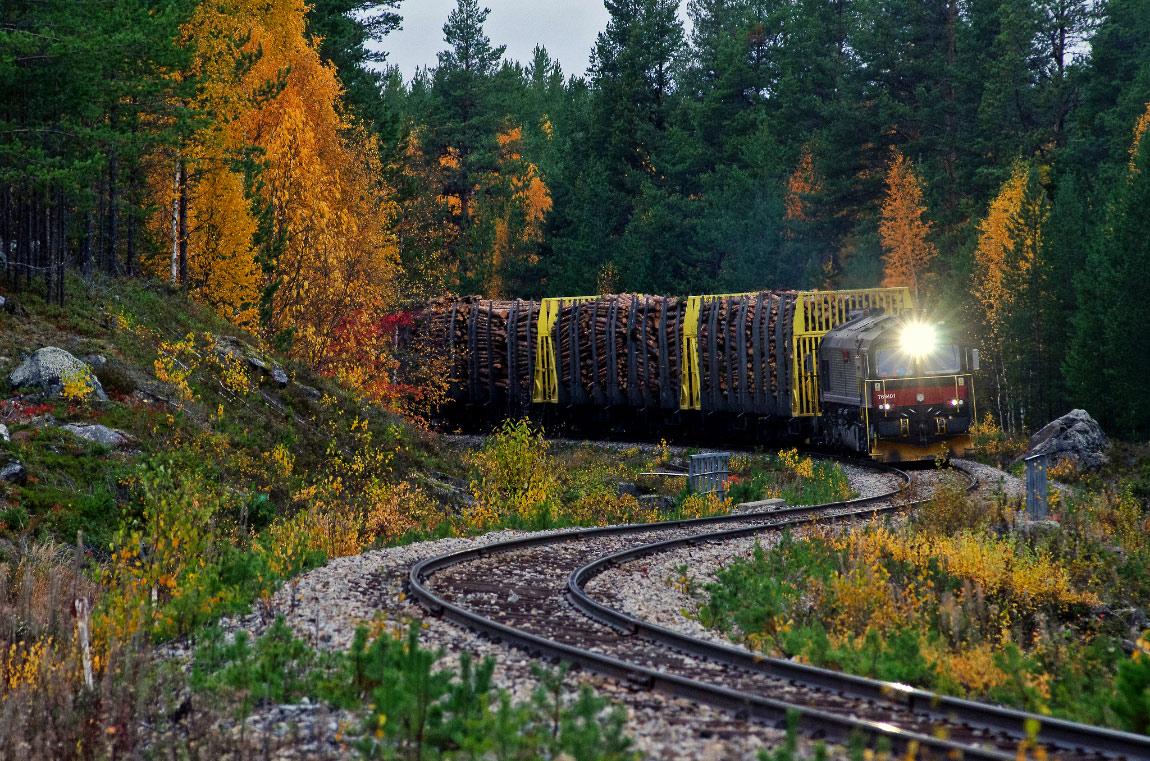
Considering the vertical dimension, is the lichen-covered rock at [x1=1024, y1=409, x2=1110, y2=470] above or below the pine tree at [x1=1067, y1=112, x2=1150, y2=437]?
below

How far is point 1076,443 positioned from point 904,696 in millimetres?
17909

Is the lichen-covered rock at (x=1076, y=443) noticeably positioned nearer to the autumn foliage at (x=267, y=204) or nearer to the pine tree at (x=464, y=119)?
the autumn foliage at (x=267, y=204)

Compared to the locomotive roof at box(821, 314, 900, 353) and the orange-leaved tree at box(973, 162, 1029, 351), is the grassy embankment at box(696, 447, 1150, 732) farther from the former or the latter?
the orange-leaved tree at box(973, 162, 1029, 351)

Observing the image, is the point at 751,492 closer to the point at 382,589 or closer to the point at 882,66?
the point at 382,589

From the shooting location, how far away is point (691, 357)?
2834 centimetres

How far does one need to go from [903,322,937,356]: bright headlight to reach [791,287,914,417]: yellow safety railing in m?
2.37

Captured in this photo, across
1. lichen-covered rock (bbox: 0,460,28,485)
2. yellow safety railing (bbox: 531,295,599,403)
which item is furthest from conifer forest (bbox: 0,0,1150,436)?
lichen-covered rock (bbox: 0,460,28,485)

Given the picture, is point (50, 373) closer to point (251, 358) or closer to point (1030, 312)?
point (251, 358)

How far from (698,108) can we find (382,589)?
54.2 m

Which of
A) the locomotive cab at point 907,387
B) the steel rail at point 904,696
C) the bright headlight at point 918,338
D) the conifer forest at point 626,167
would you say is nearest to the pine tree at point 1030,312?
the conifer forest at point 626,167

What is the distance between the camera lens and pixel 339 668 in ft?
23.0

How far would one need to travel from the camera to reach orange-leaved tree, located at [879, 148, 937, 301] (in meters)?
51.6

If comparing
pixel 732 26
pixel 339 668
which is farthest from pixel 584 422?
pixel 732 26

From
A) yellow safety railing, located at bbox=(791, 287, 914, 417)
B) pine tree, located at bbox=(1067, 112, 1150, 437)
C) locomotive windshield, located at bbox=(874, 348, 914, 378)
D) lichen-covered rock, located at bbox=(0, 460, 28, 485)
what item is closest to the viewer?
lichen-covered rock, located at bbox=(0, 460, 28, 485)
